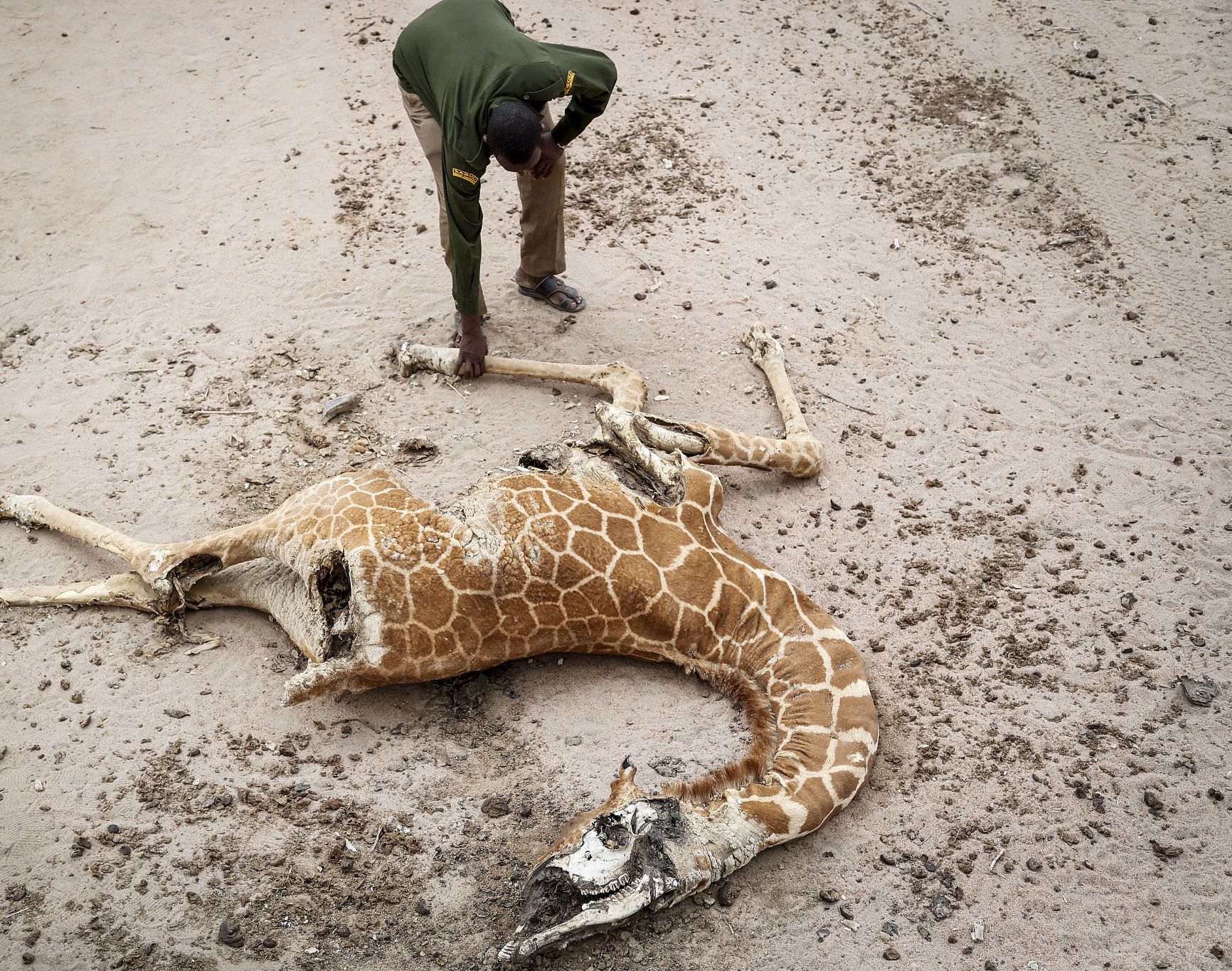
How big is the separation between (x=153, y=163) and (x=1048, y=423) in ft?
23.4

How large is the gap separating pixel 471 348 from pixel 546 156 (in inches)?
49.6

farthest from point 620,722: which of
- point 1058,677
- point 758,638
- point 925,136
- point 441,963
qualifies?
point 925,136

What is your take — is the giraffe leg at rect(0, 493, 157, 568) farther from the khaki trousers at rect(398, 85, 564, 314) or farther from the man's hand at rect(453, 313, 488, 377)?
the khaki trousers at rect(398, 85, 564, 314)

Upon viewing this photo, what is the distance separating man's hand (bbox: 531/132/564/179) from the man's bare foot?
1.30 metres

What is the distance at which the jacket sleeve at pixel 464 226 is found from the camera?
5.19 meters

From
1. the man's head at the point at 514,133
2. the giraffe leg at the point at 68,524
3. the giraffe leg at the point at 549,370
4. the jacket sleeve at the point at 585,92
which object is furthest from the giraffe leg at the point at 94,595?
the jacket sleeve at the point at 585,92

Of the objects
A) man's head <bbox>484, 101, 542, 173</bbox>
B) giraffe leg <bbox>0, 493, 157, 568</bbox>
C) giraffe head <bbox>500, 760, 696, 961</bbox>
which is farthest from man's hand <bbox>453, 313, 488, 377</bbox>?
giraffe head <bbox>500, 760, 696, 961</bbox>

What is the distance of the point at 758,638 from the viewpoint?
4352mm

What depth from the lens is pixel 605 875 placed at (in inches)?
136

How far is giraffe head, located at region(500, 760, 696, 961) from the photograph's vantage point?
11.2 feet

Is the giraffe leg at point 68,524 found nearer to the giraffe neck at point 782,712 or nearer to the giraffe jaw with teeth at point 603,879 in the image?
the giraffe neck at point 782,712

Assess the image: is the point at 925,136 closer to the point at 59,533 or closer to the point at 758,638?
the point at 758,638

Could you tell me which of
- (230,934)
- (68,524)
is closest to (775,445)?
(230,934)

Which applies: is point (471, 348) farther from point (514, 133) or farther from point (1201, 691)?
point (1201, 691)
